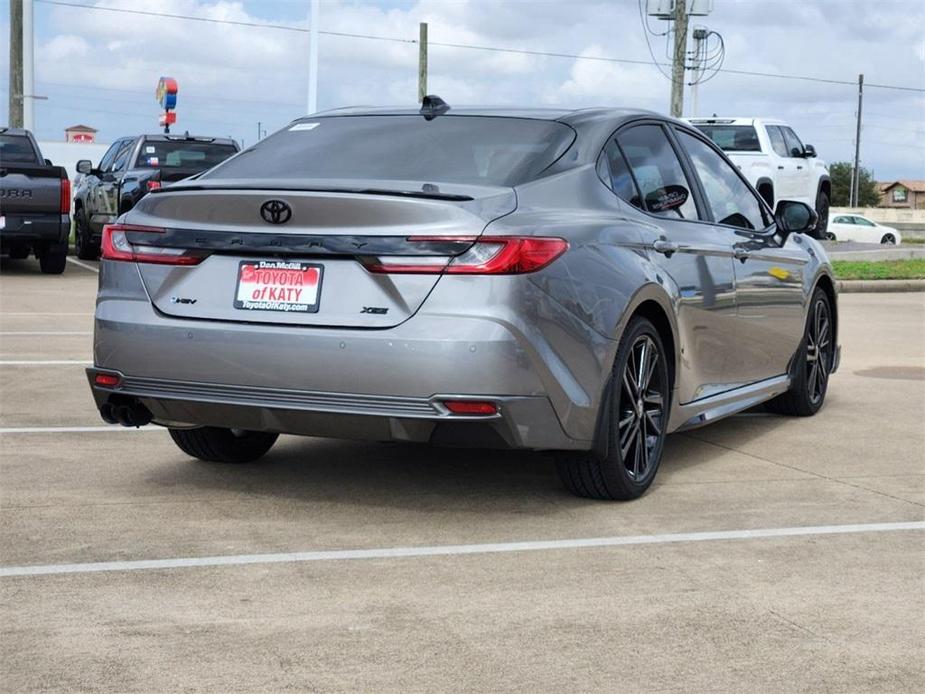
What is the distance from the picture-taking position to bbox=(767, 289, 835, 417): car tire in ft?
28.1

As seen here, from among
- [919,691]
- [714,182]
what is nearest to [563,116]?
[714,182]

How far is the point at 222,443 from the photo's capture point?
6.71 meters

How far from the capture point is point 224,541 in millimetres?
5324

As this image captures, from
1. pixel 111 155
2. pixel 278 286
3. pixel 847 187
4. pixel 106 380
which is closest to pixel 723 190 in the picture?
pixel 278 286

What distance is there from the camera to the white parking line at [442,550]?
4906mm

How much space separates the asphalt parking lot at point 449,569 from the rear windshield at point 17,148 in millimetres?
13666

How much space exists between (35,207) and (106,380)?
14.2 metres

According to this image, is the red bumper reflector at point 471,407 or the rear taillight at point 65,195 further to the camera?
the rear taillight at point 65,195

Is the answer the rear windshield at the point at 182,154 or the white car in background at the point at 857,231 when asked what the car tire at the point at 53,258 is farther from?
the white car in background at the point at 857,231

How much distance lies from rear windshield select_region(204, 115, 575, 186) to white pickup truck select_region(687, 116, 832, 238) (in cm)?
1656

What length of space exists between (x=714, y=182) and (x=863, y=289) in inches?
556

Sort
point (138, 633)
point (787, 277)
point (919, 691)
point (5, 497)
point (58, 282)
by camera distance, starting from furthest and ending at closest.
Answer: point (58, 282) < point (787, 277) < point (5, 497) < point (138, 633) < point (919, 691)

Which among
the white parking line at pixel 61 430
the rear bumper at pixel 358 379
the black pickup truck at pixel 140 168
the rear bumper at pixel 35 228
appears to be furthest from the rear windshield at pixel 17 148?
the rear bumper at pixel 358 379

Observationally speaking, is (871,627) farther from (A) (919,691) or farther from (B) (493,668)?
(B) (493,668)
